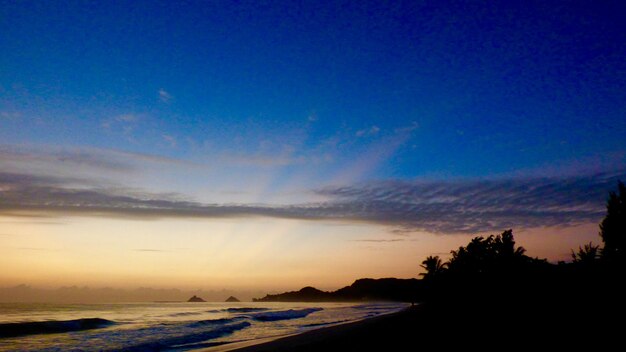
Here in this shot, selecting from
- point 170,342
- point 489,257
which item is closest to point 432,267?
point 489,257

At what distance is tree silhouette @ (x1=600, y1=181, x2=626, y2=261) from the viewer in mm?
43172

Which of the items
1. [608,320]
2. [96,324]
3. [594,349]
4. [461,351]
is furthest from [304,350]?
[96,324]

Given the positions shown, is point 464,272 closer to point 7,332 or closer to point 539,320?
point 539,320

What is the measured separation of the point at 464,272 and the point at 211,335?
148 ft

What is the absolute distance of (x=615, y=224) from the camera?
43.9 meters

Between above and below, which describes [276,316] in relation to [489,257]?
below

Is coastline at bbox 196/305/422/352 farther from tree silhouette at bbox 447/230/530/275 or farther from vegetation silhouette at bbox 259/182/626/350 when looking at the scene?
tree silhouette at bbox 447/230/530/275

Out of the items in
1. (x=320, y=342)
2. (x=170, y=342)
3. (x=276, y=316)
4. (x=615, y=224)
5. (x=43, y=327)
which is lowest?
(x=276, y=316)

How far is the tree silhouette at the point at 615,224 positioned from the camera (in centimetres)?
4317

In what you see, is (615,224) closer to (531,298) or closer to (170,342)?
(531,298)

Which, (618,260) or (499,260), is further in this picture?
(499,260)

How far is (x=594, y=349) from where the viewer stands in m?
11.0

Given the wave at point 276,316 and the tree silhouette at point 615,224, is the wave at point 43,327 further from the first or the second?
the tree silhouette at point 615,224

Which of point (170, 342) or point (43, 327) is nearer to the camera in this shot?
point (170, 342)
